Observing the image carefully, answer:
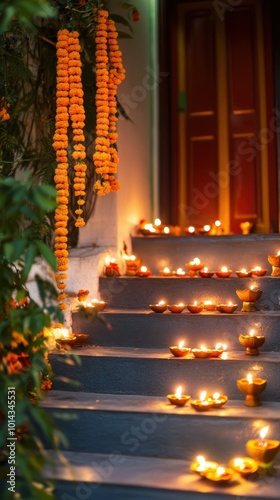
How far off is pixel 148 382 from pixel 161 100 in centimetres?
323

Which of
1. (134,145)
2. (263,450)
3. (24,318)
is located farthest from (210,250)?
(24,318)

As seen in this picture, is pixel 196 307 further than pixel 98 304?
No

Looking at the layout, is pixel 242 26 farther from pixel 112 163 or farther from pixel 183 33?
pixel 112 163

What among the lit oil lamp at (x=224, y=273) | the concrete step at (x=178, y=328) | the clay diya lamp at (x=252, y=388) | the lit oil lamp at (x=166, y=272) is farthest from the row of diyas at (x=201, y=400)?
the lit oil lamp at (x=166, y=272)

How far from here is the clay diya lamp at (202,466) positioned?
2.77 m

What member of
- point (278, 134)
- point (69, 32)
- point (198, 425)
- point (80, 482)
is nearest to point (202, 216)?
point (278, 134)

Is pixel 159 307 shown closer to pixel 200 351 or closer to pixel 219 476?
pixel 200 351

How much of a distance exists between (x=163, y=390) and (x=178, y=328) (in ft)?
1.58

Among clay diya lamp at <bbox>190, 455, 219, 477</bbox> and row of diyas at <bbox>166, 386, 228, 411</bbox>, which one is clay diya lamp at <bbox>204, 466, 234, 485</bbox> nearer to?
clay diya lamp at <bbox>190, 455, 219, 477</bbox>

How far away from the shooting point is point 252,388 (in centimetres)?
315

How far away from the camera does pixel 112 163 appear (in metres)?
4.07

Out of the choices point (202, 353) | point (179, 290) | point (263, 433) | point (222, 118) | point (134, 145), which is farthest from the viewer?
point (222, 118)

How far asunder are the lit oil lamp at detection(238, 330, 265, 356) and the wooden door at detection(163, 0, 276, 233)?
237cm

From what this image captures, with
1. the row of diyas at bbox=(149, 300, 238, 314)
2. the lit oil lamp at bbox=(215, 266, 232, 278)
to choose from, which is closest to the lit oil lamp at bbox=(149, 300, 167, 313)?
the row of diyas at bbox=(149, 300, 238, 314)
